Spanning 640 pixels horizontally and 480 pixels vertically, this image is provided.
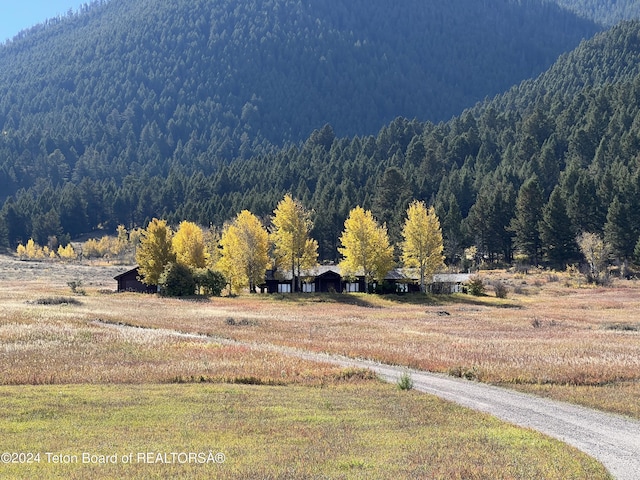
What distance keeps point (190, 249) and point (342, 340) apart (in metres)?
58.8

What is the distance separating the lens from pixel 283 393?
23625 mm

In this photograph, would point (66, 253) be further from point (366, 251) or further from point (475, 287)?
point (475, 287)

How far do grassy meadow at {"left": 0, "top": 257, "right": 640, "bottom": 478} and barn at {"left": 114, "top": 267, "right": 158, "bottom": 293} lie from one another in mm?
41010

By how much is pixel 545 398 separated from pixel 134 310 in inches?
1836

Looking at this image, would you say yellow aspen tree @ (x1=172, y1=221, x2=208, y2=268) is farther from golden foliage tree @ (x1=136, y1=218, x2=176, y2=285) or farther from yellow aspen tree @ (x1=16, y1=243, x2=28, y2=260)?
yellow aspen tree @ (x1=16, y1=243, x2=28, y2=260)

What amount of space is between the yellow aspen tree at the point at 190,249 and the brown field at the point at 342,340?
16645 mm

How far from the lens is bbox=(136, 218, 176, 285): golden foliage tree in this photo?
90.1 metres

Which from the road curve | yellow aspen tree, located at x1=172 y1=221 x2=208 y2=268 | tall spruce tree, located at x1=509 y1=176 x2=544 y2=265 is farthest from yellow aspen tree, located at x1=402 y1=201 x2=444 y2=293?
the road curve

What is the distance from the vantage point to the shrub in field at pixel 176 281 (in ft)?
283

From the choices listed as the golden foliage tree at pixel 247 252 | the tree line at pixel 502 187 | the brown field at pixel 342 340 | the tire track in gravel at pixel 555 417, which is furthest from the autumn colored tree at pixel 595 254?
the tire track in gravel at pixel 555 417

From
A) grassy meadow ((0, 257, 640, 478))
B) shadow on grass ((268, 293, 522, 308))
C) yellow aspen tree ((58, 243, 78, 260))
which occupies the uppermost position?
yellow aspen tree ((58, 243, 78, 260))

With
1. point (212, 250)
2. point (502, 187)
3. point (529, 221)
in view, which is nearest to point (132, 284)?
point (212, 250)

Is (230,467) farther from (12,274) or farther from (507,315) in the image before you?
(12,274)

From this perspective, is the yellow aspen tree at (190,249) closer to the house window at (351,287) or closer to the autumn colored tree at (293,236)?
the autumn colored tree at (293,236)
